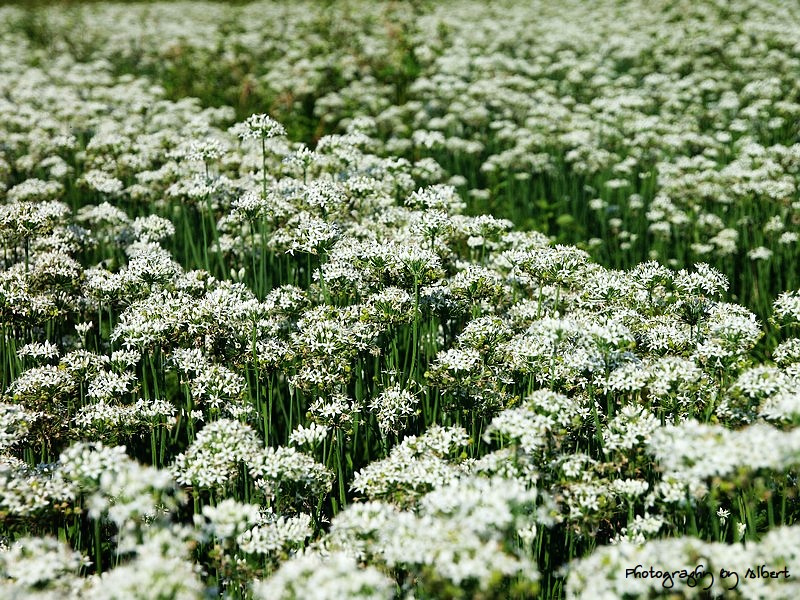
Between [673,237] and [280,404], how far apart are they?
600 centimetres

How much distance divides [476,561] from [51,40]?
21.1 m

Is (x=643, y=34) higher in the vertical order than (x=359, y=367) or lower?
higher

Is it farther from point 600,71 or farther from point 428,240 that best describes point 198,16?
point 428,240

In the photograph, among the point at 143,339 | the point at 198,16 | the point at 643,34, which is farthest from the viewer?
the point at 198,16

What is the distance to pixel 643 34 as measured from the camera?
15562mm

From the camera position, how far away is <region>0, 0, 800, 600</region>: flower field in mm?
3275

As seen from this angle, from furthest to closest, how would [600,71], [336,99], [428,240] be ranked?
[600,71], [336,99], [428,240]

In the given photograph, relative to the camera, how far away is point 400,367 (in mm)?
6270

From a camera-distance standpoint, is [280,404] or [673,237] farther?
[673,237]

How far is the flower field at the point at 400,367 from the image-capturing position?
129 inches

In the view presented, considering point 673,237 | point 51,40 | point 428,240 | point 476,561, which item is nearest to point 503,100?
point 673,237

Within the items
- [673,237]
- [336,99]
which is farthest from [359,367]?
[336,99]

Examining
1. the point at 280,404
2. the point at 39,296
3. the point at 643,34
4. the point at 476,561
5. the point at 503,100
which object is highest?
the point at 643,34

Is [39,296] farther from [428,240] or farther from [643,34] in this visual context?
[643,34]
